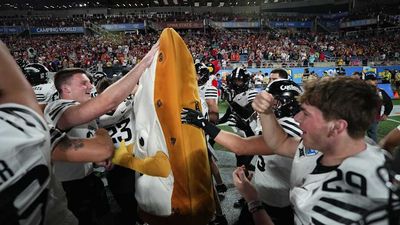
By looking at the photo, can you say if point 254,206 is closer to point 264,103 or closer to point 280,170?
point 264,103

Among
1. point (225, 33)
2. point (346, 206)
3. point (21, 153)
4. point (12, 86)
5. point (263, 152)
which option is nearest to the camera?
point (21, 153)

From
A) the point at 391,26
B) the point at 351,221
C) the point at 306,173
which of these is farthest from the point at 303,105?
the point at 391,26

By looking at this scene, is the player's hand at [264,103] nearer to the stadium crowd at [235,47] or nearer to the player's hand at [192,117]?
the player's hand at [192,117]

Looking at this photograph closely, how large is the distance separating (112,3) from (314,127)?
1921 inches

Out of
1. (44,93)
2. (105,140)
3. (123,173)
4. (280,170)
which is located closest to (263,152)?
(280,170)

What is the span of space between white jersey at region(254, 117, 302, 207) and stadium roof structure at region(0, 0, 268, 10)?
45.7 metres

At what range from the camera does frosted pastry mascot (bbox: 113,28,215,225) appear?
6.00 feet

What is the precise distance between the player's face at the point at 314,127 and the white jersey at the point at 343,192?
132 mm

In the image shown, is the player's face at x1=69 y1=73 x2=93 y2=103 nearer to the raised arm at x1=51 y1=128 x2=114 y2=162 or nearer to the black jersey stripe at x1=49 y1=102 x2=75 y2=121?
the black jersey stripe at x1=49 y1=102 x2=75 y2=121

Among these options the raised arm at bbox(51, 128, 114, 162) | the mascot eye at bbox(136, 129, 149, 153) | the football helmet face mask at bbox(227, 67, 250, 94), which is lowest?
the football helmet face mask at bbox(227, 67, 250, 94)

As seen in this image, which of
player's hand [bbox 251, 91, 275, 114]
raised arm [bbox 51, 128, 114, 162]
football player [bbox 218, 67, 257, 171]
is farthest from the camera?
football player [bbox 218, 67, 257, 171]

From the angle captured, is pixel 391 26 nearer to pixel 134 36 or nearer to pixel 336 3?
pixel 336 3

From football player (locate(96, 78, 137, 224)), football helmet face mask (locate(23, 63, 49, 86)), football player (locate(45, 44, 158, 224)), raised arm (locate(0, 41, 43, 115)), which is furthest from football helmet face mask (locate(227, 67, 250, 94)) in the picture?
raised arm (locate(0, 41, 43, 115))

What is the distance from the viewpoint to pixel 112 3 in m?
45.8
